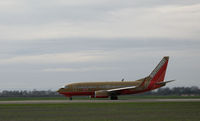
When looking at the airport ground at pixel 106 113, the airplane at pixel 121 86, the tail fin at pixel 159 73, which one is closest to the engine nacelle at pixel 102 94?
the airplane at pixel 121 86

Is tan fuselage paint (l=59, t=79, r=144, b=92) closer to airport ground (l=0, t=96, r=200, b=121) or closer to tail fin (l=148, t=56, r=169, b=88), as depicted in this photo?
tail fin (l=148, t=56, r=169, b=88)

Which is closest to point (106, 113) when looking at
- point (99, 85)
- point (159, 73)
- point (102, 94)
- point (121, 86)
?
point (102, 94)

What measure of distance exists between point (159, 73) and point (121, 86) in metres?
6.45

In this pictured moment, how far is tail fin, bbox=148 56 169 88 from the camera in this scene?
215 feet

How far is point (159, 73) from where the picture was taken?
65812 mm

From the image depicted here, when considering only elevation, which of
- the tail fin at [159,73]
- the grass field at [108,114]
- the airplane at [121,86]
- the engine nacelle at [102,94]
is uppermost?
the tail fin at [159,73]

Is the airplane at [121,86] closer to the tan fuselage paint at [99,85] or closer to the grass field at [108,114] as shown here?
the tan fuselage paint at [99,85]

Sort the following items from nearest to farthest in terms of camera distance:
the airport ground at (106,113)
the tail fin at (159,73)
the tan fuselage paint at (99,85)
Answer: the airport ground at (106,113), the tail fin at (159,73), the tan fuselage paint at (99,85)

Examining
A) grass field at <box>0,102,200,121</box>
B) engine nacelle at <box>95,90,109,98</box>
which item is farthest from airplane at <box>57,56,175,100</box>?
grass field at <box>0,102,200,121</box>

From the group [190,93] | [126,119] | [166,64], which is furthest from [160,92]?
[126,119]

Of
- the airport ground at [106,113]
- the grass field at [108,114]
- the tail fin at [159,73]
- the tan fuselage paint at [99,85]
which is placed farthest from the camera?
the tan fuselage paint at [99,85]

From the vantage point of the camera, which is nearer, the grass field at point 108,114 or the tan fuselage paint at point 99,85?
the grass field at point 108,114

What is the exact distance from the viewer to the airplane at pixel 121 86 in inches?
2581

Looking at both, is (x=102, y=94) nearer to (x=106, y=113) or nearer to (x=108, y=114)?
(x=106, y=113)
